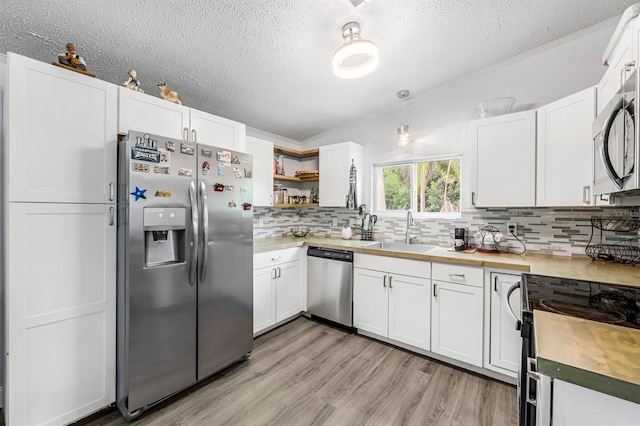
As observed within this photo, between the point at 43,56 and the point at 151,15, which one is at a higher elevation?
the point at 151,15

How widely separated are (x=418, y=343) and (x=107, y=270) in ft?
7.94

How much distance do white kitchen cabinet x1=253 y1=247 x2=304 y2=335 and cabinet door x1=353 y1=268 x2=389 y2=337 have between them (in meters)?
0.70

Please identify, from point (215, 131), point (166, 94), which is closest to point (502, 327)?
point (215, 131)

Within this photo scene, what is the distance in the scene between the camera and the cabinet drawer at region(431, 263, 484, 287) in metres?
2.06

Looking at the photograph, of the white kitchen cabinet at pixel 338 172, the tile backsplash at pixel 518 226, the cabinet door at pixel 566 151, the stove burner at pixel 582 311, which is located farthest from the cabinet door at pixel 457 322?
the white kitchen cabinet at pixel 338 172

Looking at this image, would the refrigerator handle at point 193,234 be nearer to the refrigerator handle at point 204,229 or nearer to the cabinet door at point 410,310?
the refrigerator handle at point 204,229

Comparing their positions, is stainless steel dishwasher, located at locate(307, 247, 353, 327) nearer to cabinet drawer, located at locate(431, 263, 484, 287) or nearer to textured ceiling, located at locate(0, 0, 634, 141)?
cabinet drawer, located at locate(431, 263, 484, 287)

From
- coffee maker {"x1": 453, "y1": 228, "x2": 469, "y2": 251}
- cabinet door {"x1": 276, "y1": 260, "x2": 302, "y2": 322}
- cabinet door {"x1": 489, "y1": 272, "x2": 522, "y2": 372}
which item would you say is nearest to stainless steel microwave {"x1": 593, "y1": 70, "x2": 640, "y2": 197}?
cabinet door {"x1": 489, "y1": 272, "x2": 522, "y2": 372}

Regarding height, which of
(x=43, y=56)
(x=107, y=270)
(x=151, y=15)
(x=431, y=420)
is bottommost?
(x=431, y=420)

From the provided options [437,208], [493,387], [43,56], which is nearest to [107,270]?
[43,56]

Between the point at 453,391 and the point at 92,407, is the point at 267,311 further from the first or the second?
the point at 453,391

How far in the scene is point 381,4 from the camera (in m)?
1.80

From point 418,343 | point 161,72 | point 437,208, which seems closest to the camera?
point 161,72

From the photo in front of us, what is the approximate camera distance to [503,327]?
1963 millimetres
